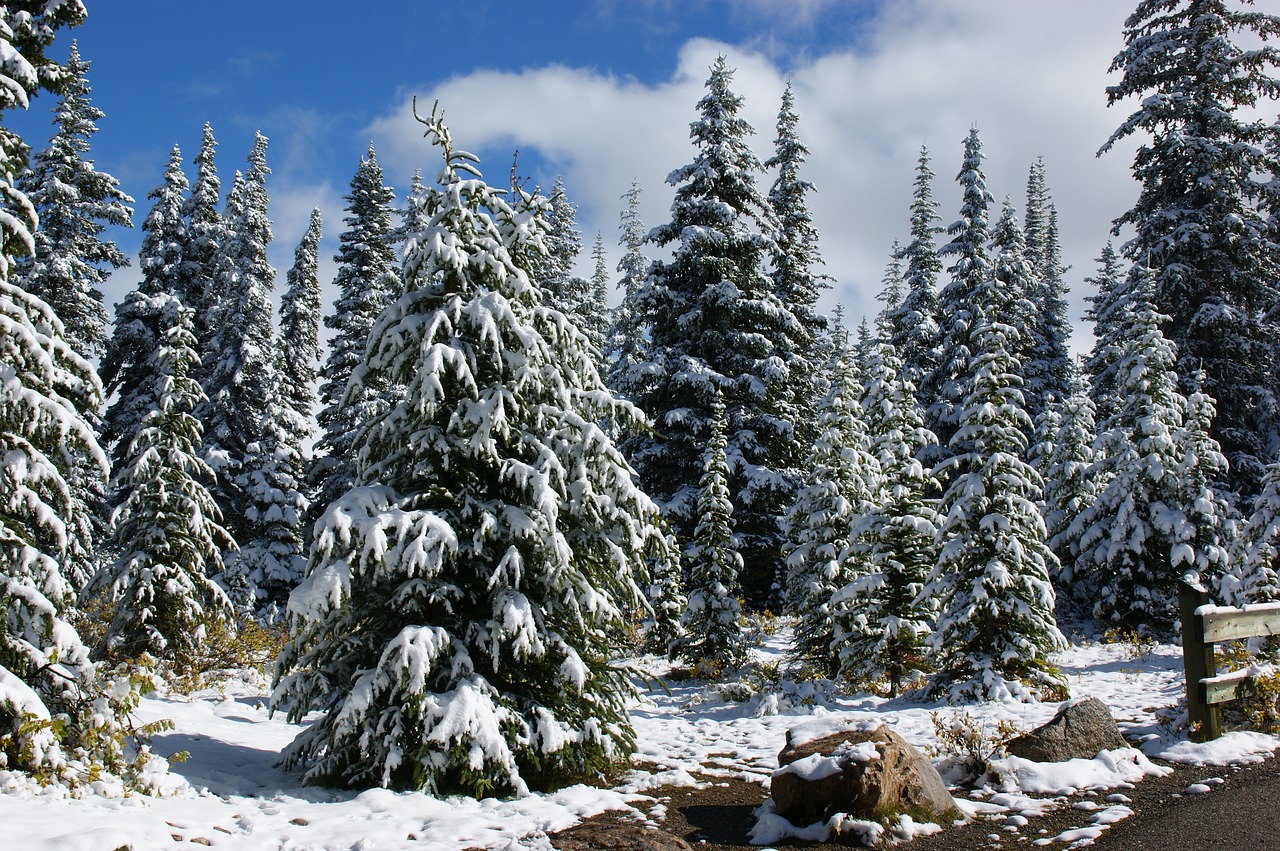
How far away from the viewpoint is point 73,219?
2469 cm

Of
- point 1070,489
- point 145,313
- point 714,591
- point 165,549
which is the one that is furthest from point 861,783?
point 145,313

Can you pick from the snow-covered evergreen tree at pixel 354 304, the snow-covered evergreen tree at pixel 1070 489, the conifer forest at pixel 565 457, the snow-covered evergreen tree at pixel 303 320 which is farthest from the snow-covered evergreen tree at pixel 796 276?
the snow-covered evergreen tree at pixel 303 320

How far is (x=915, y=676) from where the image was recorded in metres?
14.3

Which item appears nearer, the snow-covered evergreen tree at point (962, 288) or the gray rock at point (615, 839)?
the gray rock at point (615, 839)

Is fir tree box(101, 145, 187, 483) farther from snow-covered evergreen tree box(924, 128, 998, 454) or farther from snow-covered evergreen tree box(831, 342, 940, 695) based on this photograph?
snow-covered evergreen tree box(924, 128, 998, 454)

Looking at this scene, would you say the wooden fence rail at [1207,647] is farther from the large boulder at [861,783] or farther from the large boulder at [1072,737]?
the large boulder at [861,783]

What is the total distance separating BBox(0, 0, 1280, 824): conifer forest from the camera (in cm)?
729

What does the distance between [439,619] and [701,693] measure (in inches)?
307

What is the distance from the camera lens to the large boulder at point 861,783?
626 centimetres

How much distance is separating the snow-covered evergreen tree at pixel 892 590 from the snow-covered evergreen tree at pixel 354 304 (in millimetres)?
16449

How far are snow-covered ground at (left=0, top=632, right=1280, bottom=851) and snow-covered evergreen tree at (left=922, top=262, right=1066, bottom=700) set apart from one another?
811mm

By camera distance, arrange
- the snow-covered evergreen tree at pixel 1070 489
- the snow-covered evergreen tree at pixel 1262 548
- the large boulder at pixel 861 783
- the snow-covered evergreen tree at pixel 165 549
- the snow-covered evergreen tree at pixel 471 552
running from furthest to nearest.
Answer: the snow-covered evergreen tree at pixel 1070 489, the snow-covered evergreen tree at pixel 1262 548, the snow-covered evergreen tree at pixel 165 549, the snow-covered evergreen tree at pixel 471 552, the large boulder at pixel 861 783

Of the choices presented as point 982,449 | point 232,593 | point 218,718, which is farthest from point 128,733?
point 232,593

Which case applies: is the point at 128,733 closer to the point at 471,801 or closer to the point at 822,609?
→ the point at 471,801
